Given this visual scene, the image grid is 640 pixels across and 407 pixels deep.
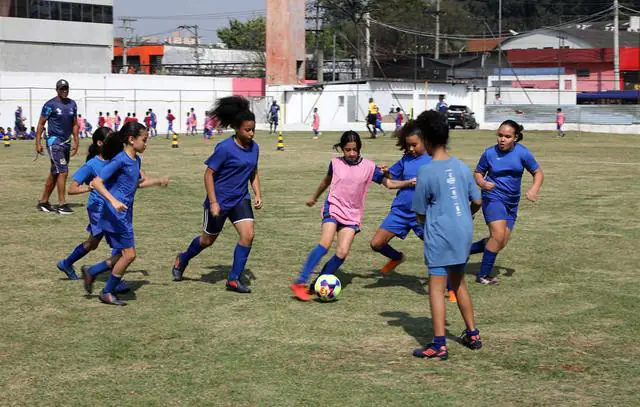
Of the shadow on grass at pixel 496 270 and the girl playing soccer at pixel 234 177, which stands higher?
the girl playing soccer at pixel 234 177

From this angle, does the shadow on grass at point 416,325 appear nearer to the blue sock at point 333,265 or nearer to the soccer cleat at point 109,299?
the blue sock at point 333,265

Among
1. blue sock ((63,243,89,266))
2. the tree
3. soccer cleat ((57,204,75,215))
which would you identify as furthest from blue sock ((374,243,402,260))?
the tree

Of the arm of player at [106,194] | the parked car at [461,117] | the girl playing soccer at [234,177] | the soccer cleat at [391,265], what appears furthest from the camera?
the parked car at [461,117]

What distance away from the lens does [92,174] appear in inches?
346

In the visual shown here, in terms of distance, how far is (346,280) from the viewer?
1009 centimetres

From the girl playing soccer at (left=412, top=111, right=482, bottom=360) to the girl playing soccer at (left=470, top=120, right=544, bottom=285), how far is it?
2.97 metres

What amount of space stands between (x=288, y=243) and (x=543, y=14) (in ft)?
356

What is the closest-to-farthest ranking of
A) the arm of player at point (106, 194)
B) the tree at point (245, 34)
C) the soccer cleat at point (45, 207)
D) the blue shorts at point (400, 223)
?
the arm of player at point (106, 194)
the blue shorts at point (400, 223)
the soccer cleat at point (45, 207)
the tree at point (245, 34)

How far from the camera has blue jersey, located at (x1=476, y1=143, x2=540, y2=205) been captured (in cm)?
984

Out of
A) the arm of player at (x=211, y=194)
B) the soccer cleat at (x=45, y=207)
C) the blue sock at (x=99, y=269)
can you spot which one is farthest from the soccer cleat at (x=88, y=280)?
the soccer cleat at (x=45, y=207)

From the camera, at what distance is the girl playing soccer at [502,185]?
9.81 m

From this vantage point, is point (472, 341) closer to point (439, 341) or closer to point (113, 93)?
point (439, 341)

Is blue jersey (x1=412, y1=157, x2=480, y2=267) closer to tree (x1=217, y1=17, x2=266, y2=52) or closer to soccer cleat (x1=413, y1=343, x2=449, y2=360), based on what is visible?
soccer cleat (x1=413, y1=343, x2=449, y2=360)

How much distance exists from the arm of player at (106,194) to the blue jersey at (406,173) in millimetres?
2807
